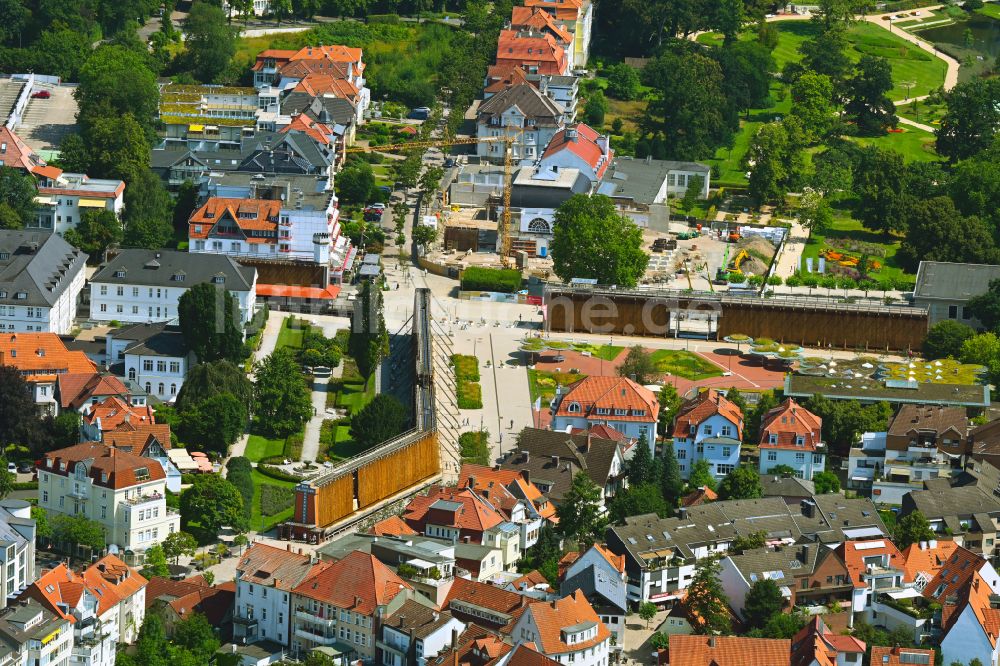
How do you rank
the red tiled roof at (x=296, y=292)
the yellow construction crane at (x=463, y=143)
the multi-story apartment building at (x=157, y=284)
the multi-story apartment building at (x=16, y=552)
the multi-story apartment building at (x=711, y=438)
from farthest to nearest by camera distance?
the yellow construction crane at (x=463, y=143) → the red tiled roof at (x=296, y=292) → the multi-story apartment building at (x=157, y=284) → the multi-story apartment building at (x=711, y=438) → the multi-story apartment building at (x=16, y=552)

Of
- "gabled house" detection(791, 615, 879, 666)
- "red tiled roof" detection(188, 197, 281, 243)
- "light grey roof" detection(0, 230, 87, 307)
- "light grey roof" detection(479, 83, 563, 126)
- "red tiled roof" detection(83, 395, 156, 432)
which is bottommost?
"gabled house" detection(791, 615, 879, 666)

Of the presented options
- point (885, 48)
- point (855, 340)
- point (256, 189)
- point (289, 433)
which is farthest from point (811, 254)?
point (885, 48)

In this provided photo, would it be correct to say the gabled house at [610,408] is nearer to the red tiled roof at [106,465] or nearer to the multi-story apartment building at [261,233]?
the red tiled roof at [106,465]

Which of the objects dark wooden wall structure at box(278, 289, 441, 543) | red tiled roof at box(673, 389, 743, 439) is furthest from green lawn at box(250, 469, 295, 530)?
red tiled roof at box(673, 389, 743, 439)

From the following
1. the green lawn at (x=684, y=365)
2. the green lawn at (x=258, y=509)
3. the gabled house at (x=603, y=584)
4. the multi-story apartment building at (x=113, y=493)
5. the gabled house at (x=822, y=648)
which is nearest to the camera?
the gabled house at (x=822, y=648)

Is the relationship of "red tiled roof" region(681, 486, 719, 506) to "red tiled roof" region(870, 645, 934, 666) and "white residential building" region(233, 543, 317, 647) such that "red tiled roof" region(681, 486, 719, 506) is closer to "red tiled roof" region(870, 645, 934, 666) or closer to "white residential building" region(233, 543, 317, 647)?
"red tiled roof" region(870, 645, 934, 666)

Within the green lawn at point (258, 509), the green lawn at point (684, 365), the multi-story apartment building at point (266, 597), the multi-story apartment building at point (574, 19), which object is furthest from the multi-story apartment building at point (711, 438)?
the multi-story apartment building at point (574, 19)

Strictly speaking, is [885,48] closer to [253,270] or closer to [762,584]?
[253,270]
